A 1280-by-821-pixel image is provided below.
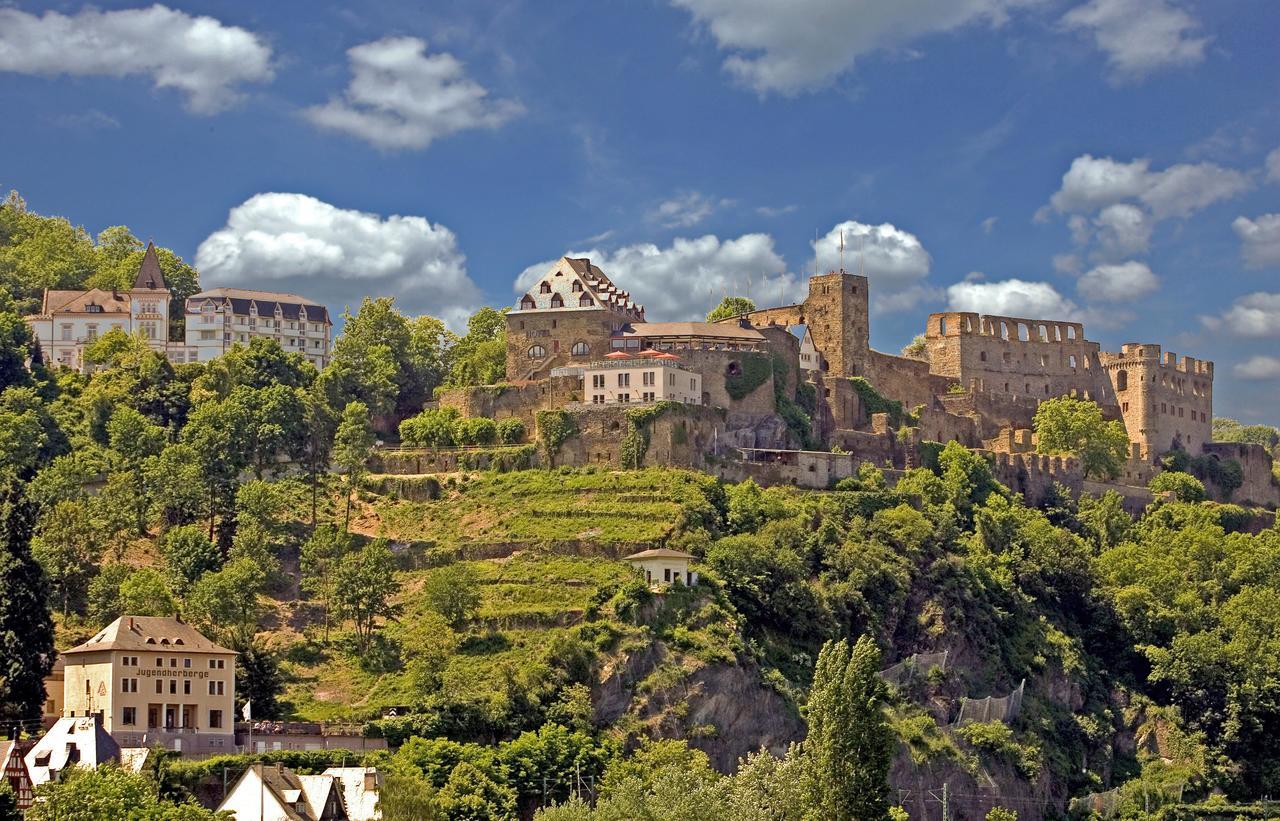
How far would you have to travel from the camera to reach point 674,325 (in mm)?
114000

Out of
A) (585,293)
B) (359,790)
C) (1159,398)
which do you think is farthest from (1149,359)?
(359,790)

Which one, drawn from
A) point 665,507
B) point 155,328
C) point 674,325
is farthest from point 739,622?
point 155,328

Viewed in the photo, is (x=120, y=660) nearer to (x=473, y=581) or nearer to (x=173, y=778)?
(x=173, y=778)

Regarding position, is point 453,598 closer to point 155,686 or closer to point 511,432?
point 155,686

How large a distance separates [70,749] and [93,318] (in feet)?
185

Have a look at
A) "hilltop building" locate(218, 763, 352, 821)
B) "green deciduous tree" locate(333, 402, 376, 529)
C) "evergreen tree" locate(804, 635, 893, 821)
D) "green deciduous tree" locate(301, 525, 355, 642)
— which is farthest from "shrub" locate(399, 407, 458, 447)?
"hilltop building" locate(218, 763, 352, 821)

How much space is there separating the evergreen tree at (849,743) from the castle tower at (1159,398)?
5471cm

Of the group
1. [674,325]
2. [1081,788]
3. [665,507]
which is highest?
[674,325]

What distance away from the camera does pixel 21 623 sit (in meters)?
81.1

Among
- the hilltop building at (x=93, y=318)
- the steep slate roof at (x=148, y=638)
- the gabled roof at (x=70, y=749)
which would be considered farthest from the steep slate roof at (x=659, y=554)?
the hilltop building at (x=93, y=318)

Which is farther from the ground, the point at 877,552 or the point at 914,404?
the point at 914,404

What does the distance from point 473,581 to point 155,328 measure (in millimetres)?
42947

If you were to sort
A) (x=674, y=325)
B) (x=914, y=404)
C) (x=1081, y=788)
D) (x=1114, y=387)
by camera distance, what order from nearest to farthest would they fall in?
(x=1081, y=788), (x=674, y=325), (x=914, y=404), (x=1114, y=387)

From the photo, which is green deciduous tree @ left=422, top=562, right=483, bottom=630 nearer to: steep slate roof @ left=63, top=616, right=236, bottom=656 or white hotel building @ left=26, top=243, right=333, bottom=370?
steep slate roof @ left=63, top=616, right=236, bottom=656
